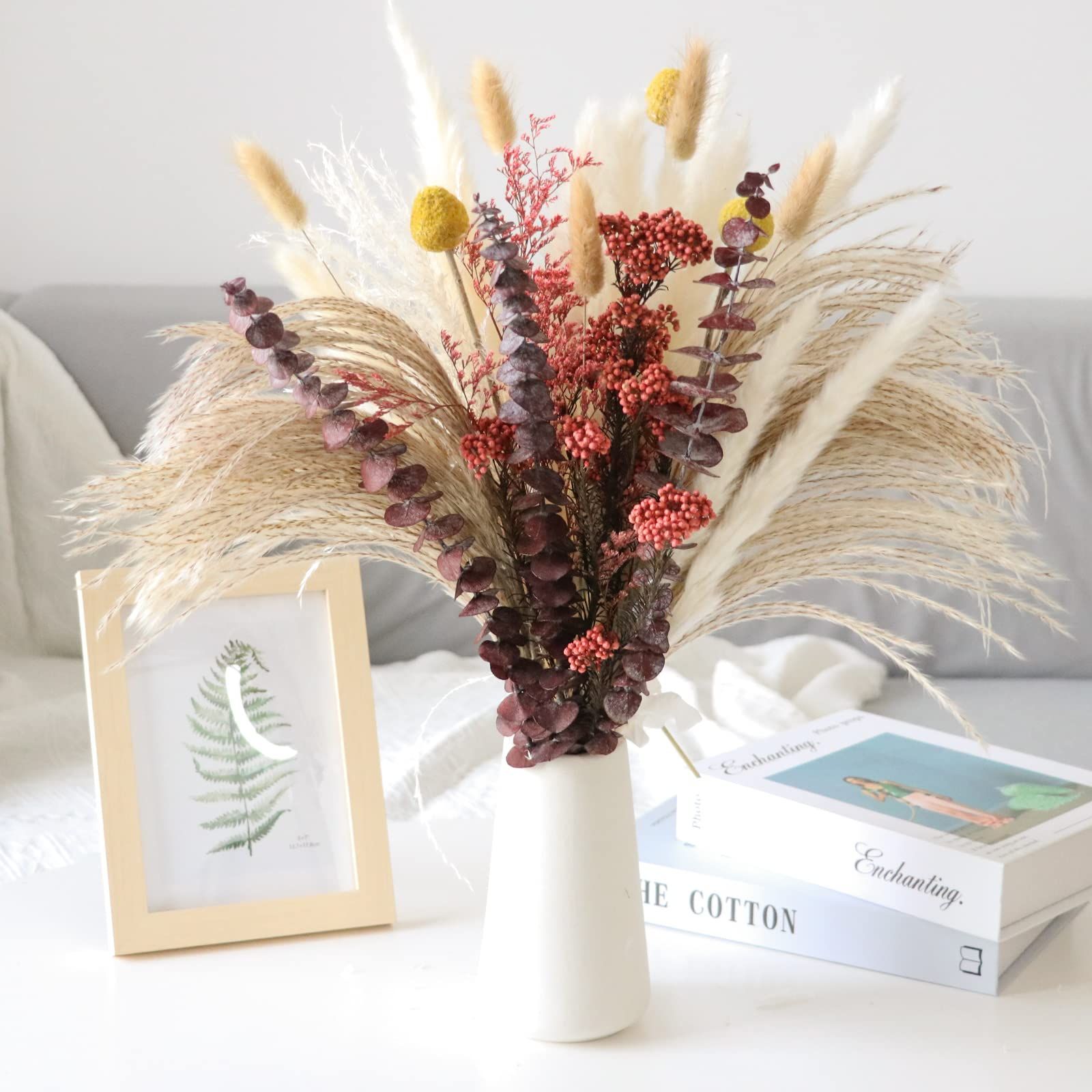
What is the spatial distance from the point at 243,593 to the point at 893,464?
423 millimetres

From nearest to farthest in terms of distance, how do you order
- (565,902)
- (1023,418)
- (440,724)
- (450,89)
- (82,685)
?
(565,902) < (440,724) < (82,685) < (1023,418) < (450,89)

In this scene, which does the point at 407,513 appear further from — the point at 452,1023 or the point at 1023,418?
the point at 1023,418

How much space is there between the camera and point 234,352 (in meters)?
0.64

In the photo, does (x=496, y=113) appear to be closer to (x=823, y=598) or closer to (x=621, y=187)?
(x=621, y=187)

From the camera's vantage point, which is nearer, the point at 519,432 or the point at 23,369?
the point at 519,432

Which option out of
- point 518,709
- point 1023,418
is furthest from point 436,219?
point 1023,418

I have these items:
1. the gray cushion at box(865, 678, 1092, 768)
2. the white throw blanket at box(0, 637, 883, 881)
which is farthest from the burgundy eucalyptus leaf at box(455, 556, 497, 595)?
the gray cushion at box(865, 678, 1092, 768)

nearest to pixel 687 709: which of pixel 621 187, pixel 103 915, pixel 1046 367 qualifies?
pixel 621 187

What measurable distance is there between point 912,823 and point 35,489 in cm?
147

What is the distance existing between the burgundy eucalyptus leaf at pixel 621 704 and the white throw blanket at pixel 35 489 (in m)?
1.41

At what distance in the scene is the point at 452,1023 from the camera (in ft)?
2.44

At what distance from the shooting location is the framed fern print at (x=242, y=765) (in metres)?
0.82

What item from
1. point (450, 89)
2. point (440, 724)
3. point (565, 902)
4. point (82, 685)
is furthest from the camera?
point (450, 89)

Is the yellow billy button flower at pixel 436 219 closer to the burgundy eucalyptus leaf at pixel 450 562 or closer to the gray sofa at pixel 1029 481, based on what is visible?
the burgundy eucalyptus leaf at pixel 450 562
